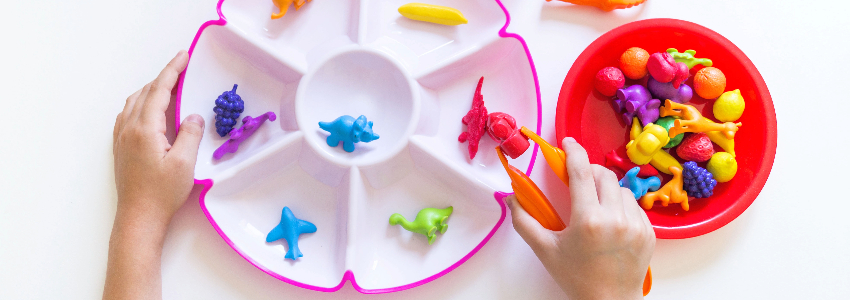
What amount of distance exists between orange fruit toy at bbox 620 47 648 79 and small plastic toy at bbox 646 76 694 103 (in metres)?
0.03

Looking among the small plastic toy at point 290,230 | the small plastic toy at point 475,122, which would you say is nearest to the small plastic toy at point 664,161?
the small plastic toy at point 475,122

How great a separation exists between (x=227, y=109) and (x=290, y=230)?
25 cm

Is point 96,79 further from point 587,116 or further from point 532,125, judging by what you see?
point 587,116

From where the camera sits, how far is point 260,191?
1.01 metres

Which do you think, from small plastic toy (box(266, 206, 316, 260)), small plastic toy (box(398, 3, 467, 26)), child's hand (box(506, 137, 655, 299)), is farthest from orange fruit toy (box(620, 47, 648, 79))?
small plastic toy (box(266, 206, 316, 260))

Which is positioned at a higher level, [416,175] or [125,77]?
[125,77]

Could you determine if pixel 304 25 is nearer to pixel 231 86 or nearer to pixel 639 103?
pixel 231 86

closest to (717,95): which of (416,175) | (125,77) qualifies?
(416,175)

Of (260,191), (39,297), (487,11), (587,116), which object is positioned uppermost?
(487,11)

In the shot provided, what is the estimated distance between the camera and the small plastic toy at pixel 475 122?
0.95 meters

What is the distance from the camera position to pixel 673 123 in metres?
0.96

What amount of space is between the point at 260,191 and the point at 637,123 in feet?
2.44

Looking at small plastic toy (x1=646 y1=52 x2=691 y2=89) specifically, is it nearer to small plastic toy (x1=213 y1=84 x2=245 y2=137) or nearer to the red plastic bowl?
the red plastic bowl

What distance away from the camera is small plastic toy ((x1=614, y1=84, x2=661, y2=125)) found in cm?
97
